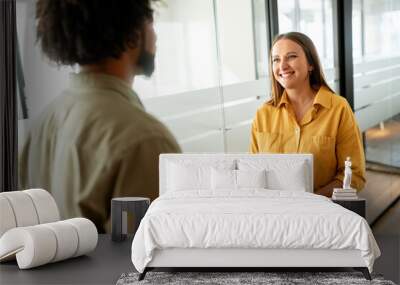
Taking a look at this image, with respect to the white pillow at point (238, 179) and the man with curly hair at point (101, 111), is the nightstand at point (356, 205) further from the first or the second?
the man with curly hair at point (101, 111)

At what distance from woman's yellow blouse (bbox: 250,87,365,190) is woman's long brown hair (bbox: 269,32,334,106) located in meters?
0.05

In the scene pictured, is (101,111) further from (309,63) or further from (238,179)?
(309,63)

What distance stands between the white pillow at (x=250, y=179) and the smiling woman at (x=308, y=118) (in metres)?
0.54

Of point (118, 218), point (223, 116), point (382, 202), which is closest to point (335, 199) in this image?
point (382, 202)

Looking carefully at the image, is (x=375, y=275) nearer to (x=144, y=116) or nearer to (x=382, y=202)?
(x=382, y=202)

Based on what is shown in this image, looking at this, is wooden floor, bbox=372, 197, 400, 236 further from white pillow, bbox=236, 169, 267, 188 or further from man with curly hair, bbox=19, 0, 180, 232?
man with curly hair, bbox=19, 0, 180, 232

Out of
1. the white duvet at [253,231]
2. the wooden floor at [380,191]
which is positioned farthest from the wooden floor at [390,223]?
the white duvet at [253,231]

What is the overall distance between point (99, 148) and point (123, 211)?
0.74m

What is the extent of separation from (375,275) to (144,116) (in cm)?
250

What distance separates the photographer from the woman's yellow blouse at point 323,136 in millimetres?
6375

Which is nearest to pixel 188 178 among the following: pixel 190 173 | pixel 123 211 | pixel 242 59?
pixel 190 173

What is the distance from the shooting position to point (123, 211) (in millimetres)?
6133

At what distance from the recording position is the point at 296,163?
20.2 ft

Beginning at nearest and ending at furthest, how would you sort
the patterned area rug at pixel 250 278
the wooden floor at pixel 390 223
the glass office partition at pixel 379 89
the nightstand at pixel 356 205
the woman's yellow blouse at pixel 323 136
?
the patterned area rug at pixel 250 278 → the nightstand at pixel 356 205 → the woman's yellow blouse at pixel 323 136 → the glass office partition at pixel 379 89 → the wooden floor at pixel 390 223
